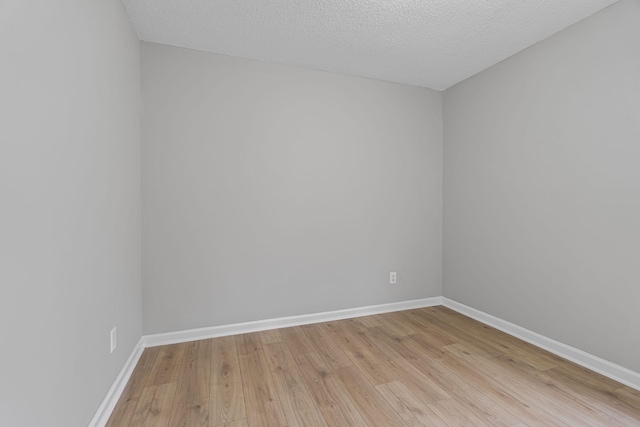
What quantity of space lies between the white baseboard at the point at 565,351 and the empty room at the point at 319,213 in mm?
25

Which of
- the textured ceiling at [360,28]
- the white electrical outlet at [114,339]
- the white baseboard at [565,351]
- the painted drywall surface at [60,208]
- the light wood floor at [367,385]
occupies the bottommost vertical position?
the light wood floor at [367,385]

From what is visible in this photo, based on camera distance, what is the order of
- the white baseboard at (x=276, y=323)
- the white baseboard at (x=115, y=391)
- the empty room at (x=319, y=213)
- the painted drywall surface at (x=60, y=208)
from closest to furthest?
the painted drywall surface at (x=60, y=208) → the empty room at (x=319, y=213) → the white baseboard at (x=115, y=391) → the white baseboard at (x=276, y=323)

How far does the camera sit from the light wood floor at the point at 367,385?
1.48 metres

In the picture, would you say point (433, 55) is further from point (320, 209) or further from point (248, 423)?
point (248, 423)

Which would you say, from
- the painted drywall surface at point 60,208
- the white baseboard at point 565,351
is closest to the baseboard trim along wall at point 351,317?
the white baseboard at point 565,351

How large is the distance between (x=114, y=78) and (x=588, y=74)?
10.1ft

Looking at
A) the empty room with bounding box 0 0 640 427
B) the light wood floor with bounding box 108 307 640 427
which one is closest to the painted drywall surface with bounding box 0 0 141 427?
the empty room with bounding box 0 0 640 427

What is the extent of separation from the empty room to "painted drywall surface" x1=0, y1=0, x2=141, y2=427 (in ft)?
0.04

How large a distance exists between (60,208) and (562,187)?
2982mm

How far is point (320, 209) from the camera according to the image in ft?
8.94

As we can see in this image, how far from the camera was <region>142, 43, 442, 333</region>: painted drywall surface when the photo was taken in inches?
89.4

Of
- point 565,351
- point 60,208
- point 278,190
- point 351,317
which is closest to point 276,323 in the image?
point 351,317

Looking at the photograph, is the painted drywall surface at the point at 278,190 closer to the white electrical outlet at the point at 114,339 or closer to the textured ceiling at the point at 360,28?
the textured ceiling at the point at 360,28

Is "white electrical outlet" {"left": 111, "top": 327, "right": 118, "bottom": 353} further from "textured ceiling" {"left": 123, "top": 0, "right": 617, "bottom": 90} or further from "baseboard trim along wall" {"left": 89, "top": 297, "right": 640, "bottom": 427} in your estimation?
"textured ceiling" {"left": 123, "top": 0, "right": 617, "bottom": 90}
